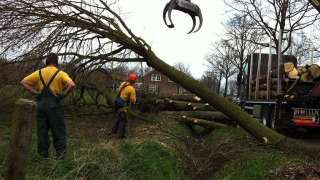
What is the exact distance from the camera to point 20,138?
3646 millimetres

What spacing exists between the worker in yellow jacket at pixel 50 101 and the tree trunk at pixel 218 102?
2.83 meters

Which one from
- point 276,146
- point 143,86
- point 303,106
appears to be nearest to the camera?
point 276,146

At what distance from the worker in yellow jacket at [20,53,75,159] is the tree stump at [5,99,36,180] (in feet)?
11.0

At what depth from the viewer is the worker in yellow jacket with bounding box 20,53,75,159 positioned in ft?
23.2

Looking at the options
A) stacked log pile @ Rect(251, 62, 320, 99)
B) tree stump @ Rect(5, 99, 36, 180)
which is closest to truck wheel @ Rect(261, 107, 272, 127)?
stacked log pile @ Rect(251, 62, 320, 99)

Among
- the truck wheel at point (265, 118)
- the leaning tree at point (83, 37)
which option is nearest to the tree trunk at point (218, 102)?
the leaning tree at point (83, 37)

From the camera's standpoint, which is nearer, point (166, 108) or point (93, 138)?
point (93, 138)

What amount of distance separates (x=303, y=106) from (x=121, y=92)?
14.4 ft

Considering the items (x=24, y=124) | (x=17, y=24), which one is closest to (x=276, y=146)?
(x=17, y=24)

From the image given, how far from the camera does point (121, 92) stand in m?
11.3

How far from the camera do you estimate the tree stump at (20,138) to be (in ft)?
11.9

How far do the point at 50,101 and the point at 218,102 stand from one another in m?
3.67

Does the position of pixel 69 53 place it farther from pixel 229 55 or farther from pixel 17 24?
pixel 229 55

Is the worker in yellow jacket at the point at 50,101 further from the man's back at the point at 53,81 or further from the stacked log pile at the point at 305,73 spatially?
the stacked log pile at the point at 305,73
